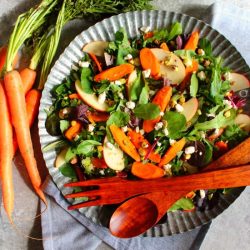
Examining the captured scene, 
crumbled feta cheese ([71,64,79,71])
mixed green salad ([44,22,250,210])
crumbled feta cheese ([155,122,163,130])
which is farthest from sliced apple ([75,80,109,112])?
crumbled feta cheese ([155,122,163,130])

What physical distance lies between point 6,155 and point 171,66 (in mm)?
782

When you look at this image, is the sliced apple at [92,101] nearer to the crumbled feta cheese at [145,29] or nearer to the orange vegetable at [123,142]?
the orange vegetable at [123,142]

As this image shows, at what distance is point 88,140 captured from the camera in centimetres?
160

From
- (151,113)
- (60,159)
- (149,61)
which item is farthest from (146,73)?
(60,159)

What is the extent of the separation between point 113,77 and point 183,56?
29 cm

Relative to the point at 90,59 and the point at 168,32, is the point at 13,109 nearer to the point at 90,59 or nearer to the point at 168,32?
the point at 90,59

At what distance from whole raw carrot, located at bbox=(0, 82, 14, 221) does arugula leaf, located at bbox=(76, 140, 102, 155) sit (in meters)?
0.35

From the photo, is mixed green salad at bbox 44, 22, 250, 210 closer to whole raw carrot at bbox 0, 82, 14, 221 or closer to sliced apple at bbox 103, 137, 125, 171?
sliced apple at bbox 103, 137, 125, 171

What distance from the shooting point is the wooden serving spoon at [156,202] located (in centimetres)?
158

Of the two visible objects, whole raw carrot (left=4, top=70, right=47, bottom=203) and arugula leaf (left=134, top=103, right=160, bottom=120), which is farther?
whole raw carrot (left=4, top=70, right=47, bottom=203)

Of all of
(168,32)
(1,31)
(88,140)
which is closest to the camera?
(88,140)

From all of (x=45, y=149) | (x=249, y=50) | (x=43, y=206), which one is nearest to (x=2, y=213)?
(x=43, y=206)

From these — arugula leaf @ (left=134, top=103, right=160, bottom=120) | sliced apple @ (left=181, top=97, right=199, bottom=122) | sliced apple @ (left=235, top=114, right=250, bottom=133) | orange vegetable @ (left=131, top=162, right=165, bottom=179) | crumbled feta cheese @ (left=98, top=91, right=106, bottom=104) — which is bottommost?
orange vegetable @ (left=131, top=162, right=165, bottom=179)

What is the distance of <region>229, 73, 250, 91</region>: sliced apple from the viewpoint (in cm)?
166
